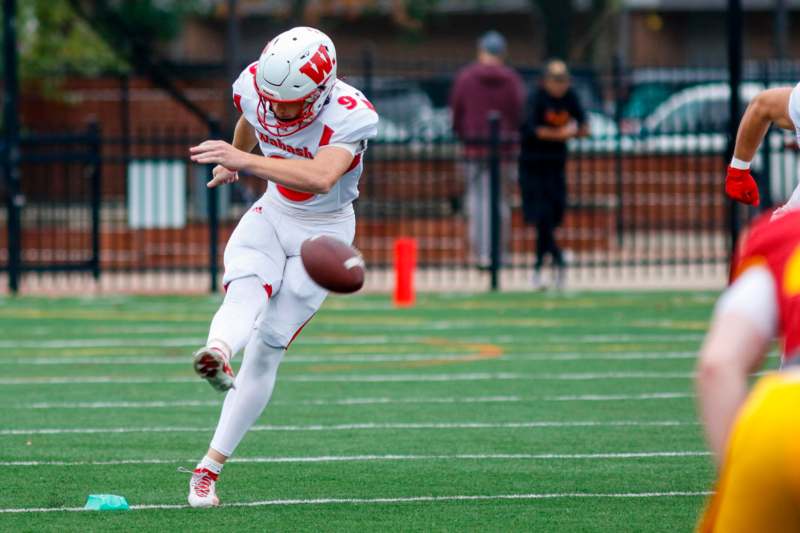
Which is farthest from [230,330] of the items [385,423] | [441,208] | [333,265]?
[441,208]

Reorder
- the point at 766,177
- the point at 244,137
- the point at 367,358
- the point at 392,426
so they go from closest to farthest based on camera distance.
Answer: the point at 244,137, the point at 392,426, the point at 367,358, the point at 766,177

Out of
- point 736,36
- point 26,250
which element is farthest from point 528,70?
point 736,36

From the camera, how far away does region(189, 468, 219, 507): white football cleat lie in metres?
6.61

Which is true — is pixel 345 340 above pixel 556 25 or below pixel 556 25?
below

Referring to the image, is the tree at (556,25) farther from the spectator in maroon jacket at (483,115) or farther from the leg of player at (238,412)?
the leg of player at (238,412)

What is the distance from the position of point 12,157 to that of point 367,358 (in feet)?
20.6

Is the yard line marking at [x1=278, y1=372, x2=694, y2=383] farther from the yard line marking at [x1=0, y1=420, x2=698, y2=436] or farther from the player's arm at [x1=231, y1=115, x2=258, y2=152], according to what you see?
the player's arm at [x1=231, y1=115, x2=258, y2=152]

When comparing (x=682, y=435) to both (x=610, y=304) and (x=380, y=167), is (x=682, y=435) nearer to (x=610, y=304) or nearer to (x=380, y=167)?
(x=610, y=304)

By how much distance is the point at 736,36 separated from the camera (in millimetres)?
→ 13766

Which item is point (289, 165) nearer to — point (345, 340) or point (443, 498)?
point (443, 498)

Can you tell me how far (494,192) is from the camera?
16.6m

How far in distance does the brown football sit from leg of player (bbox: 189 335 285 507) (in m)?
0.72

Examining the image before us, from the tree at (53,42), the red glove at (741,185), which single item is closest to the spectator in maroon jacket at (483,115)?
the red glove at (741,185)

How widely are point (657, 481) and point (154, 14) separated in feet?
94.9
